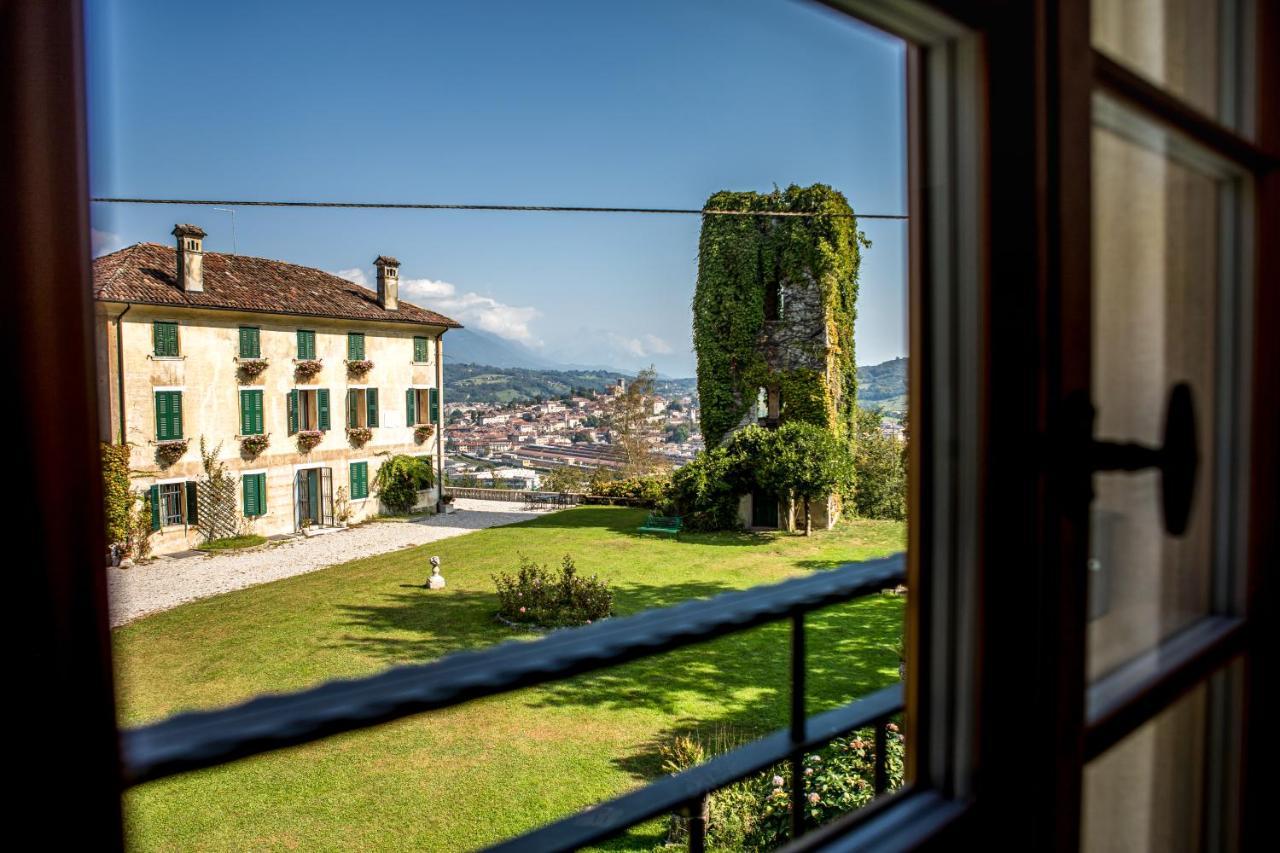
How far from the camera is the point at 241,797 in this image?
4738 mm

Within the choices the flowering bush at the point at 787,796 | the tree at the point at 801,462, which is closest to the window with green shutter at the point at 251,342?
the tree at the point at 801,462

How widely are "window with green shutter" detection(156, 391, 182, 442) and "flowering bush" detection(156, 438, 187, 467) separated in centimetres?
15

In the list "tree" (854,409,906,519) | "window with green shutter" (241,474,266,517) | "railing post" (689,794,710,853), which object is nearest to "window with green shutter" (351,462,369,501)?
"window with green shutter" (241,474,266,517)

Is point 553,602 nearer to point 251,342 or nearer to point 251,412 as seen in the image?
point 251,412

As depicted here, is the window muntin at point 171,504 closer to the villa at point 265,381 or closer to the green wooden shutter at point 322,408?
the villa at point 265,381

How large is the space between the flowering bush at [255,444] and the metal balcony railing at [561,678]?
49.0 feet

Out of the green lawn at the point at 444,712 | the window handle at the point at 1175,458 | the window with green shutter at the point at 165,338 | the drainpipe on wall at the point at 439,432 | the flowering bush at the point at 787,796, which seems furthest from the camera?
the drainpipe on wall at the point at 439,432

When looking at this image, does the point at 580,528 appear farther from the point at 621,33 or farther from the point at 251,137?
the point at 251,137

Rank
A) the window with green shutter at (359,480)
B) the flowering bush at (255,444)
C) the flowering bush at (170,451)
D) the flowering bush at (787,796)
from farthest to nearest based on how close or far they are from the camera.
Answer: the window with green shutter at (359,480) → the flowering bush at (255,444) → the flowering bush at (170,451) → the flowering bush at (787,796)

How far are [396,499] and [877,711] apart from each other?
16391 millimetres

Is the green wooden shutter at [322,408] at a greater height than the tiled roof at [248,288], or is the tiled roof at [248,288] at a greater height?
the tiled roof at [248,288]

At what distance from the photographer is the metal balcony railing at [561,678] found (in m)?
0.33

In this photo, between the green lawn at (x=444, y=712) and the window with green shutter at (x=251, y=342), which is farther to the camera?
the window with green shutter at (x=251, y=342)

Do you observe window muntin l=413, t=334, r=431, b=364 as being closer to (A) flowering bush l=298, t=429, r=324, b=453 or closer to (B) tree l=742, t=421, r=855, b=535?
(A) flowering bush l=298, t=429, r=324, b=453
